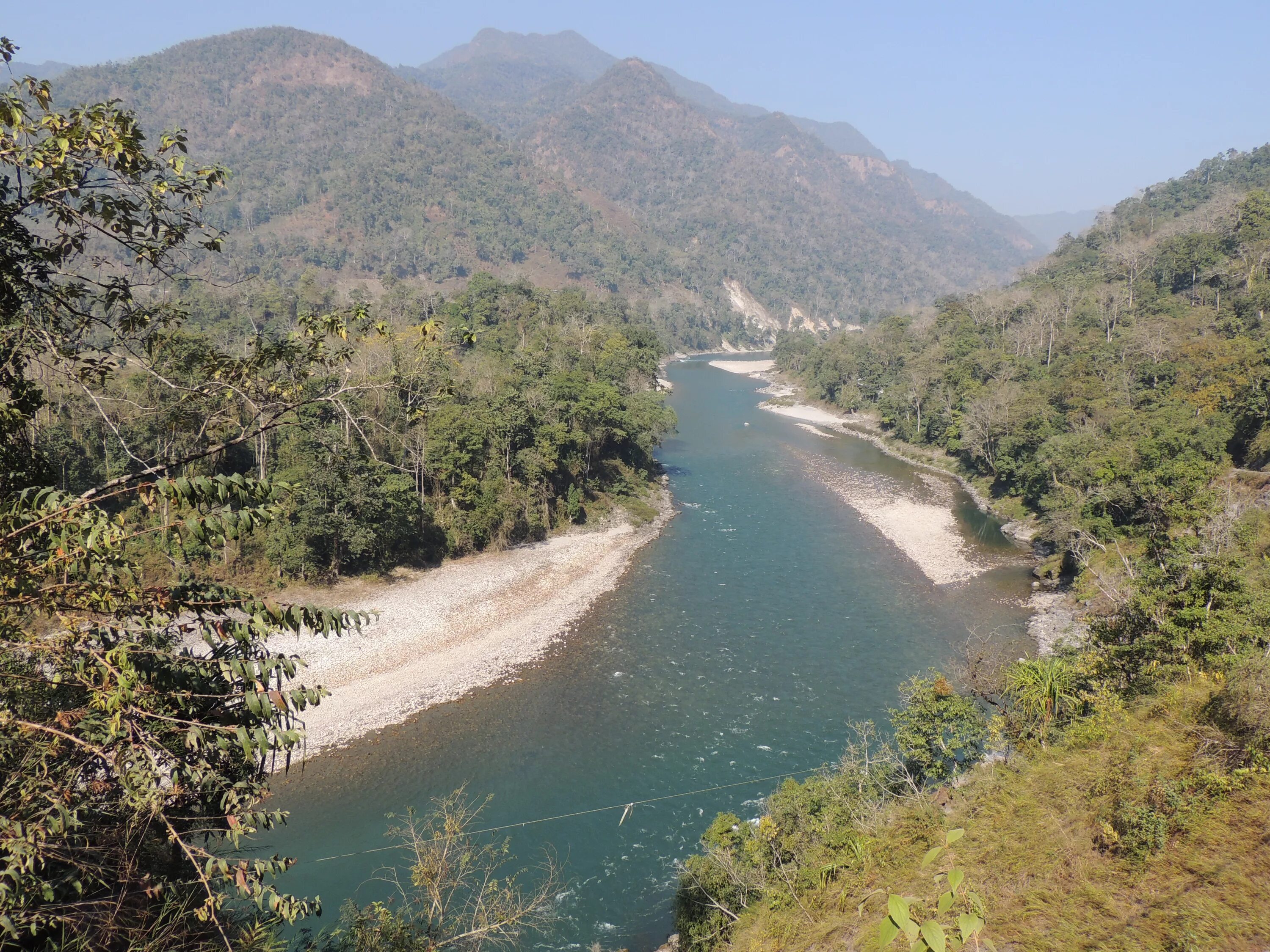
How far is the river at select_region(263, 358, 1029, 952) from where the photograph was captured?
1462 cm

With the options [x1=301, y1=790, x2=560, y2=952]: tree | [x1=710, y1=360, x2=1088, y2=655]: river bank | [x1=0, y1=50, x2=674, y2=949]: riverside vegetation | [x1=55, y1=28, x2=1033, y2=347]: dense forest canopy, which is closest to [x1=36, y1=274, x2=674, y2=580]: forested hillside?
[x1=301, y1=790, x2=560, y2=952]: tree

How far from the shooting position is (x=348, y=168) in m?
147

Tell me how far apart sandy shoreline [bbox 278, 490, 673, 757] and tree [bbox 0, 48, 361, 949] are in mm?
12705

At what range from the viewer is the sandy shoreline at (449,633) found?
19797 mm

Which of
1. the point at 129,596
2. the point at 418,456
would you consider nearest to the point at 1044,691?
the point at 129,596

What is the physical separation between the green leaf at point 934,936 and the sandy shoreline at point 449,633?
634 inches

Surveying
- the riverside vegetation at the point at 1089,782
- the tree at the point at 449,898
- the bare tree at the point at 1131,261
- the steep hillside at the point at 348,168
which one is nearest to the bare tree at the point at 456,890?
the tree at the point at 449,898

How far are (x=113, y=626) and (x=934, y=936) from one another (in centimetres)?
497

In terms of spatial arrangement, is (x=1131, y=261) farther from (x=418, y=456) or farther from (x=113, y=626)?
(x=113, y=626)

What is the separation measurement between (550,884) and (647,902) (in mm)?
1972

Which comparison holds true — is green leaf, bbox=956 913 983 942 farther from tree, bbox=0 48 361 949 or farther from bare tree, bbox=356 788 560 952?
bare tree, bbox=356 788 560 952

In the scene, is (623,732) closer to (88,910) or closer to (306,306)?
(88,910)

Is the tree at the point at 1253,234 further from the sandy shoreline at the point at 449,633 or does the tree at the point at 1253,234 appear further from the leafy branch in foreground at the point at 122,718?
the leafy branch in foreground at the point at 122,718

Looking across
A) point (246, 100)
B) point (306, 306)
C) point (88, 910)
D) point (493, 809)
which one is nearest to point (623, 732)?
point (493, 809)
